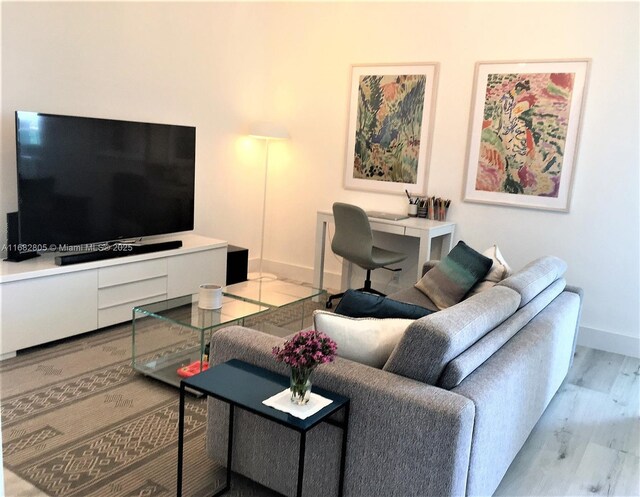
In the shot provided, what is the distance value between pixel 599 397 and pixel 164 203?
3.14 metres

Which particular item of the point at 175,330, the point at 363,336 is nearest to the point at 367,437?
the point at 363,336

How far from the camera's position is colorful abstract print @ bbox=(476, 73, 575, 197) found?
4066mm

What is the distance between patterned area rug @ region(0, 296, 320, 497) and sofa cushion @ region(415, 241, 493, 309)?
952 mm

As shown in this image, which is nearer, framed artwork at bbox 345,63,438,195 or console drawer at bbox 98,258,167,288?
console drawer at bbox 98,258,167,288

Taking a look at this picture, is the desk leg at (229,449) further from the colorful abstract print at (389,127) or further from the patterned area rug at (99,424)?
the colorful abstract print at (389,127)

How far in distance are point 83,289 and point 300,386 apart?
2299 millimetres

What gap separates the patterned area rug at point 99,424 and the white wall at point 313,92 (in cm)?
117

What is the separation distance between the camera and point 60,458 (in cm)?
231

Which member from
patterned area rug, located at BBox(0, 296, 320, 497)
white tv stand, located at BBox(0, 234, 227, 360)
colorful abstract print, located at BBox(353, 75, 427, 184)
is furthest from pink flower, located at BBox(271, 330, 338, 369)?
colorful abstract print, located at BBox(353, 75, 427, 184)

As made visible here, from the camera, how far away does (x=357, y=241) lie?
434cm

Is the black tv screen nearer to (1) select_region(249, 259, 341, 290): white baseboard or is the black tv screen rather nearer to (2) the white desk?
(2) the white desk

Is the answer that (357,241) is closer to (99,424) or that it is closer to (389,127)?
(389,127)

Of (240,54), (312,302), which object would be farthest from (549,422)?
(240,54)

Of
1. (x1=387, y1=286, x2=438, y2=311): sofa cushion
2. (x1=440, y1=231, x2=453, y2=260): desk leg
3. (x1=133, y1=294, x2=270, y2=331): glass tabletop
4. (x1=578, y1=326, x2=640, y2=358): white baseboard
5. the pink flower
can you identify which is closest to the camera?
the pink flower
